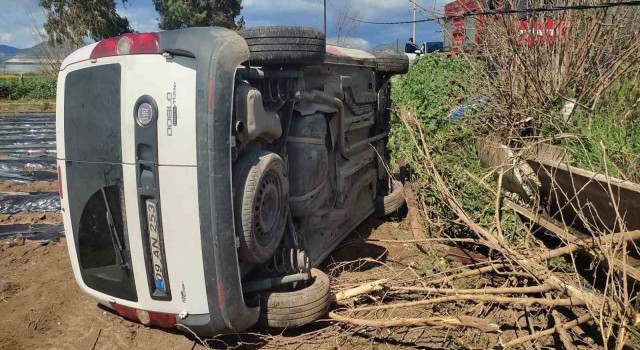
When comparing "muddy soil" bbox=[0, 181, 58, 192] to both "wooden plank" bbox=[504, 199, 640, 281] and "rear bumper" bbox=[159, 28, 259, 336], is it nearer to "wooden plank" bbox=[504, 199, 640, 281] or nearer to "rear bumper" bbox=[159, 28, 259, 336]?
"rear bumper" bbox=[159, 28, 259, 336]

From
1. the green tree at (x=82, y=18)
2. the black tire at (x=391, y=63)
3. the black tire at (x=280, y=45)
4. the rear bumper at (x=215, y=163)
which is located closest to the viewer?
the rear bumper at (x=215, y=163)

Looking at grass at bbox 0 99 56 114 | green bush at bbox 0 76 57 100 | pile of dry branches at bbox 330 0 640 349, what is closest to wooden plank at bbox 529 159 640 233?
pile of dry branches at bbox 330 0 640 349

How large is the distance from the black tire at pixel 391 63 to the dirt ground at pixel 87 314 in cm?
195

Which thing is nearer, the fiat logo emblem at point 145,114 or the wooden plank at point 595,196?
the fiat logo emblem at point 145,114

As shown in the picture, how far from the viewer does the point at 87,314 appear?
12.4 feet

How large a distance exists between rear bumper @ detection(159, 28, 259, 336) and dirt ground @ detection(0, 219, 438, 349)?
0.47 m

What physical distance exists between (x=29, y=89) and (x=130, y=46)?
3530cm

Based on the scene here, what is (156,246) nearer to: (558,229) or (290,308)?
(290,308)

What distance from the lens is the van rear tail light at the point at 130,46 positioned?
2893 mm

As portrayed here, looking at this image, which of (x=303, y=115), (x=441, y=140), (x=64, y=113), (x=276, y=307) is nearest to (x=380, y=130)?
(x=441, y=140)

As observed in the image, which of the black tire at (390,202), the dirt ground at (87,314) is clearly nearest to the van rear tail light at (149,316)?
the dirt ground at (87,314)

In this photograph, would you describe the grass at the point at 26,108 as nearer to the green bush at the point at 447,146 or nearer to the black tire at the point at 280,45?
the green bush at the point at 447,146

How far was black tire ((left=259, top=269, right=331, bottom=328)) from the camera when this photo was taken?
3.23 m

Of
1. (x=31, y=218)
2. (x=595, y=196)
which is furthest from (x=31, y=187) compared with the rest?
(x=595, y=196)
